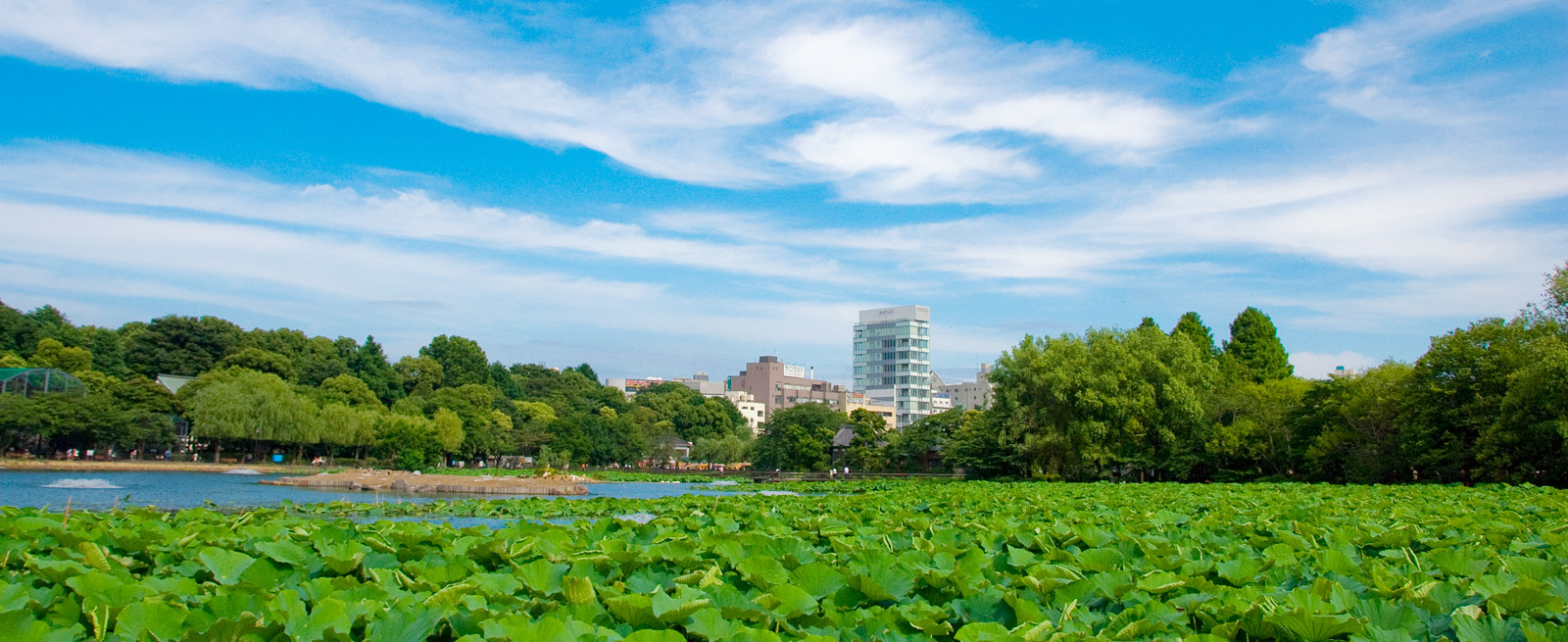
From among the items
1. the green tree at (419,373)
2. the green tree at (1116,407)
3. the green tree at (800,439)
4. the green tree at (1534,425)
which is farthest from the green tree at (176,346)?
the green tree at (1534,425)

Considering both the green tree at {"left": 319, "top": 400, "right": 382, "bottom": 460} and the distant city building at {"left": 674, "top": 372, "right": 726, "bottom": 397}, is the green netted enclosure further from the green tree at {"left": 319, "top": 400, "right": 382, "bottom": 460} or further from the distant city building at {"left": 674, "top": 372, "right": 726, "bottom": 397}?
the distant city building at {"left": 674, "top": 372, "right": 726, "bottom": 397}

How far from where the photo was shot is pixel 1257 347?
51000 millimetres

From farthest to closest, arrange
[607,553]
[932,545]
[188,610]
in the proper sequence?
[932,545] < [607,553] < [188,610]

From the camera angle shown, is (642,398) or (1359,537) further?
(642,398)

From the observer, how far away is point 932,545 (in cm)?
539

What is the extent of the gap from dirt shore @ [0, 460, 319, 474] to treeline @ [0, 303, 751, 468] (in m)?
1.57

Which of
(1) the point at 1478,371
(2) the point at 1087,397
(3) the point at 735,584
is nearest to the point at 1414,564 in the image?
(3) the point at 735,584

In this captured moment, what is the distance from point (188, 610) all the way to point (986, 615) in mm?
2830

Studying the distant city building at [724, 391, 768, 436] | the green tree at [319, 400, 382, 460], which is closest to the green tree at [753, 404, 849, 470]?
the green tree at [319, 400, 382, 460]

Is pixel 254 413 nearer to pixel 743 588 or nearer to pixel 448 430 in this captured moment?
pixel 448 430

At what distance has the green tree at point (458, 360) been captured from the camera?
278 ft

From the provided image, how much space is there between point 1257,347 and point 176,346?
233ft

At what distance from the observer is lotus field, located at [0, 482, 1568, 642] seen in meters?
2.97

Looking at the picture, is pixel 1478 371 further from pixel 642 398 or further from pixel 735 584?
pixel 642 398
